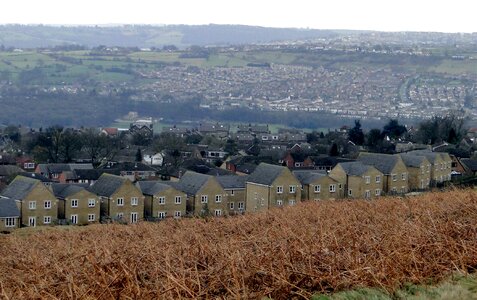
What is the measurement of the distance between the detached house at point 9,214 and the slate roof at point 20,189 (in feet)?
2.19

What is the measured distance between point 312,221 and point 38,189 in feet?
66.2

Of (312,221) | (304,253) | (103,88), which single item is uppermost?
(304,253)

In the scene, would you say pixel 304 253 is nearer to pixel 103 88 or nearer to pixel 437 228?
pixel 437 228

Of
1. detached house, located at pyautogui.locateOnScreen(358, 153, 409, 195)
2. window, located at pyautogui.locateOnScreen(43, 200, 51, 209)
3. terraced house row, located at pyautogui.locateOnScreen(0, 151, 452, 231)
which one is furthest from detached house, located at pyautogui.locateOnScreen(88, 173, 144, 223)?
detached house, located at pyautogui.locateOnScreen(358, 153, 409, 195)

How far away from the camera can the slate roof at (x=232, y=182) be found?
3566 centimetres

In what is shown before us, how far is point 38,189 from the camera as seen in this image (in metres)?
31.4

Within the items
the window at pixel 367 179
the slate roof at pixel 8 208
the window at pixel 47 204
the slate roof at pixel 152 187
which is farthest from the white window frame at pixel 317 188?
the slate roof at pixel 8 208

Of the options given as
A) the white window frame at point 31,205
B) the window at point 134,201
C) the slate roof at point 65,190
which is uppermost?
the slate roof at point 65,190

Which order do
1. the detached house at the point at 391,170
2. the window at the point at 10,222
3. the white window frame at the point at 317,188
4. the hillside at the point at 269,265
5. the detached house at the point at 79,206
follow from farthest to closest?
the detached house at the point at 391,170, the white window frame at the point at 317,188, the detached house at the point at 79,206, the window at the point at 10,222, the hillside at the point at 269,265

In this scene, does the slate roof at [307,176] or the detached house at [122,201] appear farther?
the slate roof at [307,176]

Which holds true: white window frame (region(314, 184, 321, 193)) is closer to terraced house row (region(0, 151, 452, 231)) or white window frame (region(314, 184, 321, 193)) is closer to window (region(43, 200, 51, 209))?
terraced house row (region(0, 151, 452, 231))

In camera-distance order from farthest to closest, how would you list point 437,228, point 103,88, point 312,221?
1. point 103,88
2. point 312,221
3. point 437,228

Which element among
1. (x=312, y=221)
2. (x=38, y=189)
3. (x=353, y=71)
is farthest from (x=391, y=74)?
(x=312, y=221)

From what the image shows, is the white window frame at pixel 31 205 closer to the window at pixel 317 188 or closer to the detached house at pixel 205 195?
the detached house at pixel 205 195
